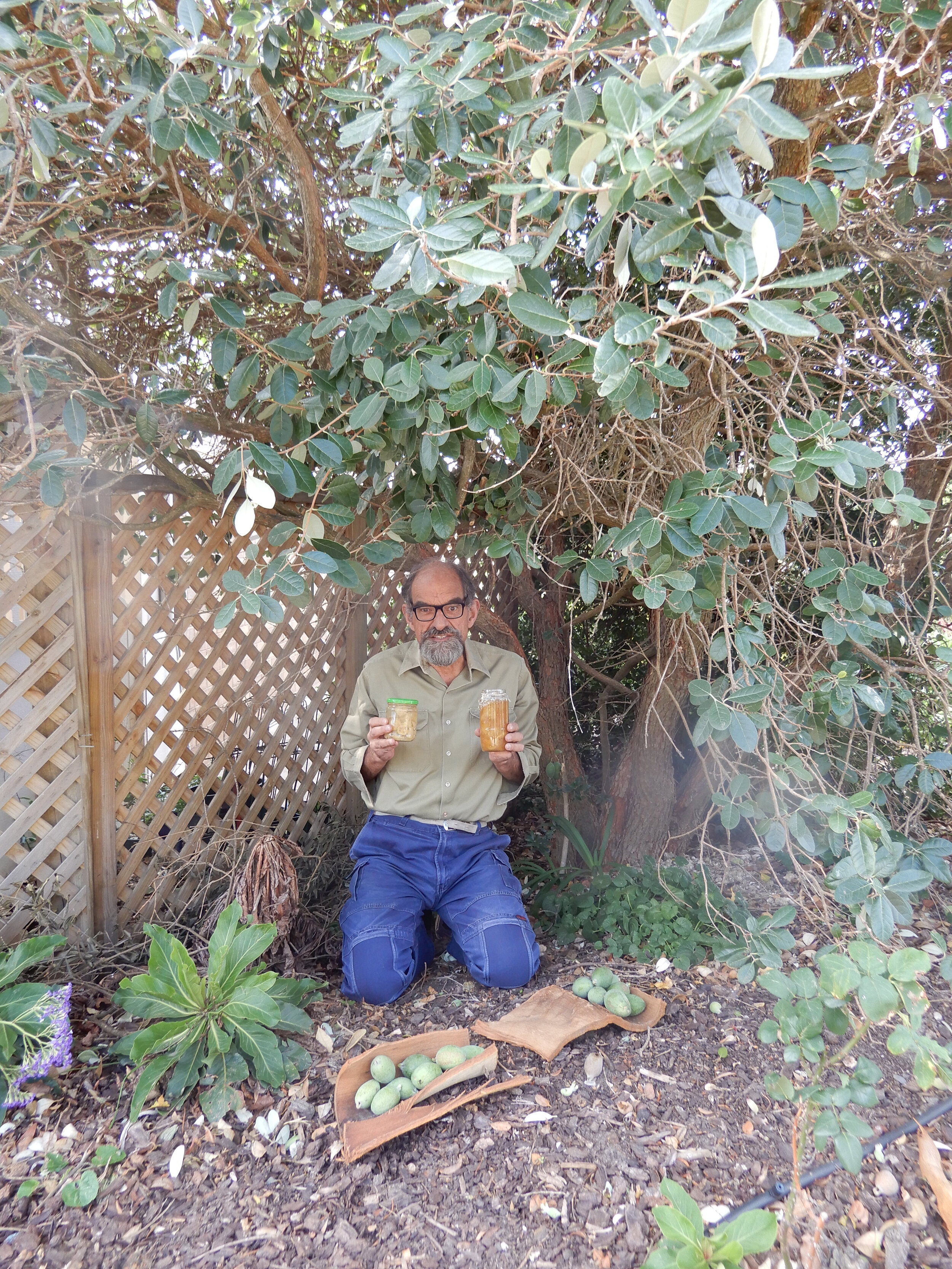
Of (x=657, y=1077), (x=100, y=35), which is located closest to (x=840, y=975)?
(x=657, y=1077)

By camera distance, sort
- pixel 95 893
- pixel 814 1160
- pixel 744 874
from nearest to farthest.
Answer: pixel 814 1160, pixel 95 893, pixel 744 874

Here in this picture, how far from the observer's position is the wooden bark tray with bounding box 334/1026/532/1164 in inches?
62.9

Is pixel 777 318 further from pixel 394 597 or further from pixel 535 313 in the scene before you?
pixel 394 597

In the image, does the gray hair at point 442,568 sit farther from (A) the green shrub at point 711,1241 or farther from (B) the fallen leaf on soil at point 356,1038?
(A) the green shrub at point 711,1241

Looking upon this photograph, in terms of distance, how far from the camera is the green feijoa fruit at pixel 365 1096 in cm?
171

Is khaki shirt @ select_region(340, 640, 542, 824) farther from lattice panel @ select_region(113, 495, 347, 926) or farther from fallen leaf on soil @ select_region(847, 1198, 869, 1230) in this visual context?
fallen leaf on soil @ select_region(847, 1198, 869, 1230)

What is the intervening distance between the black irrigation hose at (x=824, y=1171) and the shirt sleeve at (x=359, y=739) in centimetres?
157

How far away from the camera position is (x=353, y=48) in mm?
2252

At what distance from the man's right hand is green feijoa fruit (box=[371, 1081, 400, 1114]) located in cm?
93

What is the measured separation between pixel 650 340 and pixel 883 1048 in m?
1.84

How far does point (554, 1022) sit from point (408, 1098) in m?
0.46

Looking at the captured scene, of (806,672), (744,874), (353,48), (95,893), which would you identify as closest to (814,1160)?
(806,672)

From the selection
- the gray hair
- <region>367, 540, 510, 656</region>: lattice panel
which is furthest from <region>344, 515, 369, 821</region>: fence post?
the gray hair

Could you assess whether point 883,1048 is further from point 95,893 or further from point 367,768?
point 95,893
